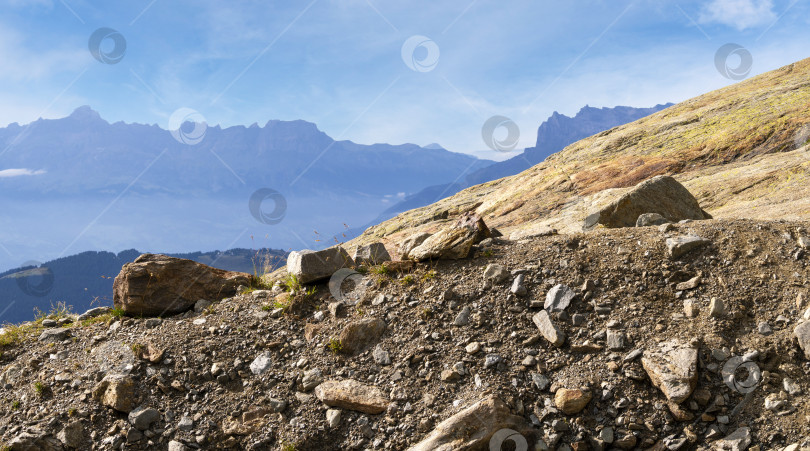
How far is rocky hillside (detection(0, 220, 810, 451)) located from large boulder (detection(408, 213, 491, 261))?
227mm

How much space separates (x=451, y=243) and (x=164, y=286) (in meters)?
6.29

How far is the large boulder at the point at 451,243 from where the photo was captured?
905cm

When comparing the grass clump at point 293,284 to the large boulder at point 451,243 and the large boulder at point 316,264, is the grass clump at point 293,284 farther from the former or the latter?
the large boulder at point 451,243

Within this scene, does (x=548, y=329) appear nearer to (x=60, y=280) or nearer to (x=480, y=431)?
(x=480, y=431)

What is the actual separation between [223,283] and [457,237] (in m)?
5.47

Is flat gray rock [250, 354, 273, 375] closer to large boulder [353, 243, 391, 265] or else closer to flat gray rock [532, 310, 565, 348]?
large boulder [353, 243, 391, 265]

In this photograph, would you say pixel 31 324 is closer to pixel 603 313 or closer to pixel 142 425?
pixel 142 425

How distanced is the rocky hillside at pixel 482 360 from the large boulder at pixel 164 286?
652 mm

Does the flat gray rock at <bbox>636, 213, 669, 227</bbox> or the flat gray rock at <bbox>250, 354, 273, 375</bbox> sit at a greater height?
the flat gray rock at <bbox>250, 354, 273, 375</bbox>

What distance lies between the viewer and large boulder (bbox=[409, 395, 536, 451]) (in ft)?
19.2

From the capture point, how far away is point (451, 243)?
361 inches

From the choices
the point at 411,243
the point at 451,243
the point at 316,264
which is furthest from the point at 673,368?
the point at 316,264

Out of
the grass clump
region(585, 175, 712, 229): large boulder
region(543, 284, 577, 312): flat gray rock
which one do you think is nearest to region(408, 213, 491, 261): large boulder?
region(543, 284, 577, 312): flat gray rock

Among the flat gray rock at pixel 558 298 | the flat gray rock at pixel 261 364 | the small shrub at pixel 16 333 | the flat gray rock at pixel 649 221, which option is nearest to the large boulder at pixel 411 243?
the flat gray rock at pixel 558 298
